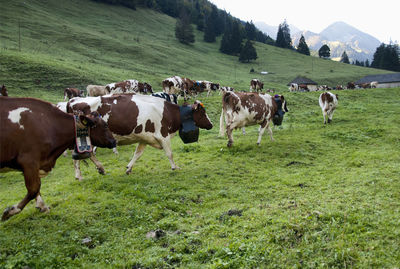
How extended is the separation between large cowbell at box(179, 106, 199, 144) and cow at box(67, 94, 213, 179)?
24cm

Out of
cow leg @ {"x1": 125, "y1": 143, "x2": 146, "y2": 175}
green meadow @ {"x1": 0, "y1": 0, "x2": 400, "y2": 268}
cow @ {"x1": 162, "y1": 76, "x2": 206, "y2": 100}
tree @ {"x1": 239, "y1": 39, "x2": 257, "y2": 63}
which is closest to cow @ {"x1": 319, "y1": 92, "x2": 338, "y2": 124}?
green meadow @ {"x1": 0, "y1": 0, "x2": 400, "y2": 268}

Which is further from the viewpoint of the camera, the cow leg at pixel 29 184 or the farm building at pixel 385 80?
the farm building at pixel 385 80

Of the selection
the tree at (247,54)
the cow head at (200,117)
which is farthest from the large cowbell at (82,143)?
the tree at (247,54)

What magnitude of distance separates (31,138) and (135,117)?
3.79 meters

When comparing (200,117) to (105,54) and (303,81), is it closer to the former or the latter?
(105,54)

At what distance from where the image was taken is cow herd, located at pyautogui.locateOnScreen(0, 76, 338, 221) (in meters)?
5.48

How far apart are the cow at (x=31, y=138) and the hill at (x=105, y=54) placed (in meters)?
20.7

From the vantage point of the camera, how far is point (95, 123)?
6766 millimetres

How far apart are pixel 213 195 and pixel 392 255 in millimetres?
4191

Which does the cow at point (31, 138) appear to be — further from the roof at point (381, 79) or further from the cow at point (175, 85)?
the roof at point (381, 79)

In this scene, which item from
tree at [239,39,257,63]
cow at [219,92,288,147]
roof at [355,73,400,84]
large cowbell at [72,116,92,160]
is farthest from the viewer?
tree at [239,39,257,63]

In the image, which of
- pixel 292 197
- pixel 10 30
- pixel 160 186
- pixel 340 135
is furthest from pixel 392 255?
pixel 10 30

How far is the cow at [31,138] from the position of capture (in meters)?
5.37

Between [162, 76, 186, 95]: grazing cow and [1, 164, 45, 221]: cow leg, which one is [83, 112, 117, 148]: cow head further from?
[162, 76, 186, 95]: grazing cow
